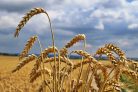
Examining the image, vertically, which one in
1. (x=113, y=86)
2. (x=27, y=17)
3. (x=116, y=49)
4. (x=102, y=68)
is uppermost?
(x=27, y=17)

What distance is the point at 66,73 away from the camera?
3170 millimetres

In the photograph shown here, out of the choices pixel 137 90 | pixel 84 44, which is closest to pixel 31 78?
pixel 84 44

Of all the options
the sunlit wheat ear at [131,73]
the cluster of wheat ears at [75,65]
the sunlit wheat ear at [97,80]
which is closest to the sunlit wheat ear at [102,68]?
the cluster of wheat ears at [75,65]

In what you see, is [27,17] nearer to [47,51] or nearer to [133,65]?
[47,51]

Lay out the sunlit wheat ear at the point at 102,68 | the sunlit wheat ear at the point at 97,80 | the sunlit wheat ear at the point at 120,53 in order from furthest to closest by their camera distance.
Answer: the sunlit wheat ear at the point at 97,80, the sunlit wheat ear at the point at 102,68, the sunlit wheat ear at the point at 120,53

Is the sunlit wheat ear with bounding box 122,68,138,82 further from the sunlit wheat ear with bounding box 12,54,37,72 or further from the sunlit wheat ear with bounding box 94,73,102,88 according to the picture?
the sunlit wheat ear with bounding box 12,54,37,72

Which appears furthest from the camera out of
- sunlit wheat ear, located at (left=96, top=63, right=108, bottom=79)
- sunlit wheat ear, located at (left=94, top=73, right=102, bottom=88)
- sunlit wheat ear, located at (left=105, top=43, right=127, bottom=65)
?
sunlit wheat ear, located at (left=94, top=73, right=102, bottom=88)

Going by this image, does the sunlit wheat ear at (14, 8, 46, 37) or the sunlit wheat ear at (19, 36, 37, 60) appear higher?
the sunlit wheat ear at (14, 8, 46, 37)

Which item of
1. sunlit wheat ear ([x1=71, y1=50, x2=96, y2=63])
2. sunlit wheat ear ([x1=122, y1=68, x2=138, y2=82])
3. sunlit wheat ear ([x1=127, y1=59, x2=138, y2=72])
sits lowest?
sunlit wheat ear ([x1=122, y1=68, x2=138, y2=82])

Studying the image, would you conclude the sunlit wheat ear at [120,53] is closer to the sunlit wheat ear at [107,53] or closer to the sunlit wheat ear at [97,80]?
the sunlit wheat ear at [107,53]

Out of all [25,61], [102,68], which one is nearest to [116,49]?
[102,68]

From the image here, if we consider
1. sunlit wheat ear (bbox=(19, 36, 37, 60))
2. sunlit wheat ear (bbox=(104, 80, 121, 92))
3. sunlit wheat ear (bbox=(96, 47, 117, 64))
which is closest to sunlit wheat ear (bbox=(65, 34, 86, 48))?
sunlit wheat ear (bbox=(96, 47, 117, 64))

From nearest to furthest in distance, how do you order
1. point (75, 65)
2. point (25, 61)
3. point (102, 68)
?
point (102, 68) → point (25, 61) → point (75, 65)

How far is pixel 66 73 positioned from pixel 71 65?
9 centimetres
